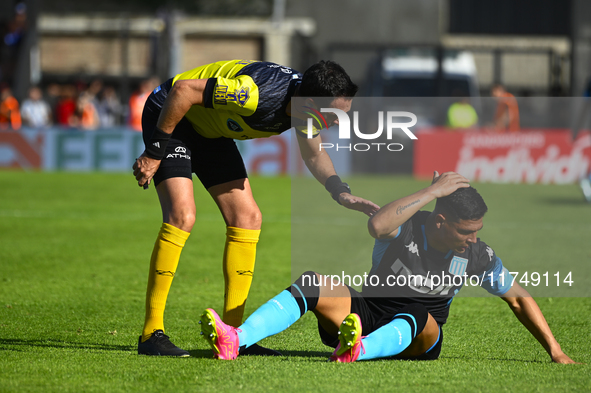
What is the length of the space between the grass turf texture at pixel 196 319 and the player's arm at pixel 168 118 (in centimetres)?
96

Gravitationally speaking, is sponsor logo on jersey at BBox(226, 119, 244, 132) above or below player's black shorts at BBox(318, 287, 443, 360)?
above

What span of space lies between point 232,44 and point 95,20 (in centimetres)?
538

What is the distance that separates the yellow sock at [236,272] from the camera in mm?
3996

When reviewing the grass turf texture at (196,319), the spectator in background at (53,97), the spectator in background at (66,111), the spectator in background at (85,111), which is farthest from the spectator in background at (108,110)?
the grass turf texture at (196,319)

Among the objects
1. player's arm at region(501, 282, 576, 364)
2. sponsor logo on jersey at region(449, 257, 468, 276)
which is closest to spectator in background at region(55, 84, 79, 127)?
sponsor logo on jersey at region(449, 257, 468, 276)

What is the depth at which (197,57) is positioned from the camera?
2859cm

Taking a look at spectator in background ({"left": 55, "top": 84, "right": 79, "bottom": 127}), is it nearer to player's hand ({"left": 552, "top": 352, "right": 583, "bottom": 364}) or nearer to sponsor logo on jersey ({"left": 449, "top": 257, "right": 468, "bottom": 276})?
sponsor logo on jersey ({"left": 449, "top": 257, "right": 468, "bottom": 276})

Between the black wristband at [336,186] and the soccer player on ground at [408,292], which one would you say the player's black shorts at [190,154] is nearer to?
the black wristband at [336,186]

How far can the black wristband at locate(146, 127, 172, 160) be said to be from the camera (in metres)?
3.63

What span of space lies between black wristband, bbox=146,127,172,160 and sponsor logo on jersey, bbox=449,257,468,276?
1576mm

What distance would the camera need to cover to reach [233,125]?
375 centimetres

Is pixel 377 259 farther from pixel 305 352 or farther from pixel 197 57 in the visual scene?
pixel 197 57

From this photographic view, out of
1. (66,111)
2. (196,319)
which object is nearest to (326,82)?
(196,319)

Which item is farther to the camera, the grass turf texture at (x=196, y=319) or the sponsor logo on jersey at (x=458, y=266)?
the sponsor logo on jersey at (x=458, y=266)
